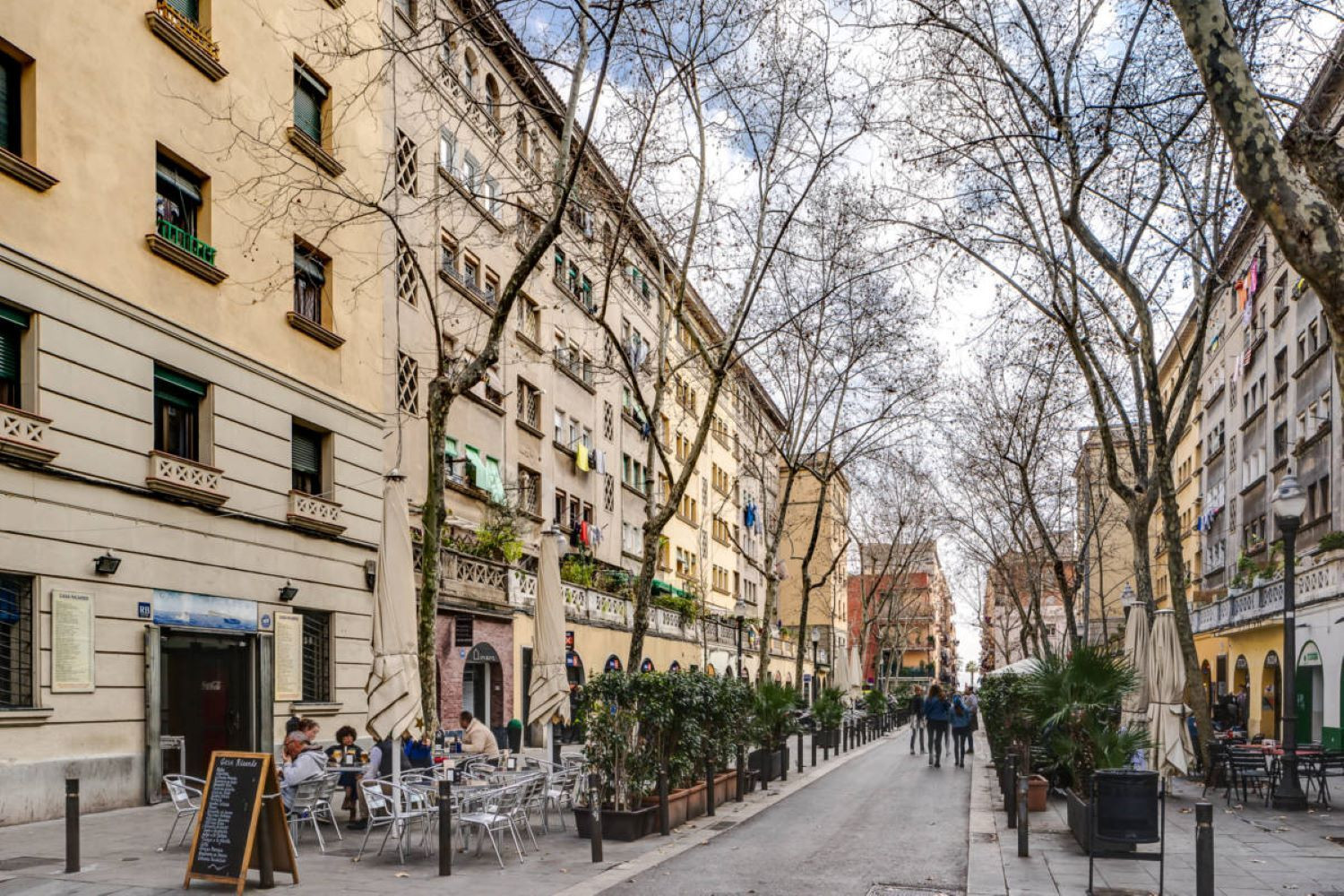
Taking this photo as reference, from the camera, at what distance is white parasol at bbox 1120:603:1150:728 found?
17.6 meters

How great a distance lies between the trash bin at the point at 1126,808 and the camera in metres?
11.2

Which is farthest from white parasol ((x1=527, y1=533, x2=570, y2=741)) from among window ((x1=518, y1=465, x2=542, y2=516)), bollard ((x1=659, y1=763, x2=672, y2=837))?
window ((x1=518, y1=465, x2=542, y2=516))

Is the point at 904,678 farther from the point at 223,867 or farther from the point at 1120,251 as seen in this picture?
the point at 223,867

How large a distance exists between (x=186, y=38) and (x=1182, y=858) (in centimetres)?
1706

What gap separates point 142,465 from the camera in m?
16.8

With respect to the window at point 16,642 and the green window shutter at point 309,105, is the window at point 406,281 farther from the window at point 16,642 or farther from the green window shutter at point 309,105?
the window at point 16,642

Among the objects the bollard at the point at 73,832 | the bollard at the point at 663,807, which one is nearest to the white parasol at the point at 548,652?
the bollard at the point at 663,807

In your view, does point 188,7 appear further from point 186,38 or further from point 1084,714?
point 1084,714

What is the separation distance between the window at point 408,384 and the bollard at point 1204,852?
19.4 metres

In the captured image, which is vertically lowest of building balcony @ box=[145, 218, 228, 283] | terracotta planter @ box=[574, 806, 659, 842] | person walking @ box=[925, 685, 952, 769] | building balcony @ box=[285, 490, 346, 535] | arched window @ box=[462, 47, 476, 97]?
person walking @ box=[925, 685, 952, 769]

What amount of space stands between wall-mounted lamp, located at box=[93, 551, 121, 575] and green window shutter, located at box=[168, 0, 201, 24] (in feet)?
27.6

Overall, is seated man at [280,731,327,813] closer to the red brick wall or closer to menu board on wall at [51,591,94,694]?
menu board on wall at [51,591,94,694]

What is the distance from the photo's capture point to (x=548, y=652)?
56.7ft

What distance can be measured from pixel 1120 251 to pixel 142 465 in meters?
15.8
